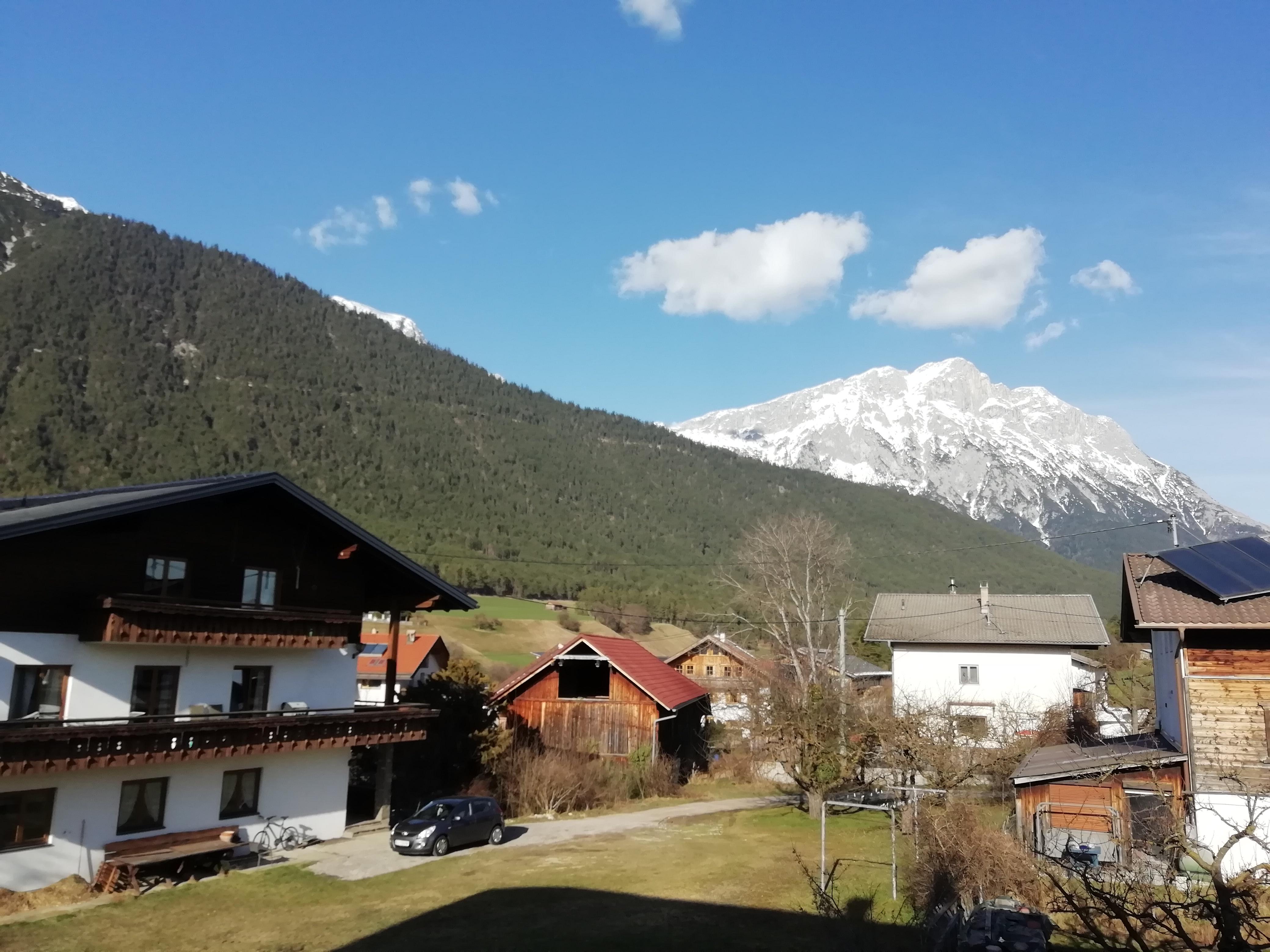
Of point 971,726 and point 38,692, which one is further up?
point 38,692

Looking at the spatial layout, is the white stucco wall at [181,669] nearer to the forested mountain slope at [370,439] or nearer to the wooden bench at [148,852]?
the wooden bench at [148,852]

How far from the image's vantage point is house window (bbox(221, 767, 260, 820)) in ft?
73.1

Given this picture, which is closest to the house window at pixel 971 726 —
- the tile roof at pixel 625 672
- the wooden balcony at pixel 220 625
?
the tile roof at pixel 625 672

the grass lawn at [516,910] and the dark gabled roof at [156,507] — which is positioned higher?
the dark gabled roof at [156,507]

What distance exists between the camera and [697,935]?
16.1 m

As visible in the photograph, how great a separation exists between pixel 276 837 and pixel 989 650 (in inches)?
1458

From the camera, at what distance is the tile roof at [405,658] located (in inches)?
2367

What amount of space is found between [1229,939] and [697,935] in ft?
40.2

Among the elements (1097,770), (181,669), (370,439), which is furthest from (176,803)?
(370,439)

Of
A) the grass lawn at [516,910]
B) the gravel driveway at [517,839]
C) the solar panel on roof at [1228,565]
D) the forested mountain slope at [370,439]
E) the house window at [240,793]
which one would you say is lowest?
the gravel driveway at [517,839]

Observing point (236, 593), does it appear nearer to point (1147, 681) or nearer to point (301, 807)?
point (301, 807)

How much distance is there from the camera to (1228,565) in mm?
24297

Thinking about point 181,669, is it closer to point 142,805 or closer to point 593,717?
point 142,805

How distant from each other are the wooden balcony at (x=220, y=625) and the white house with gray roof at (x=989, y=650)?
3145cm
